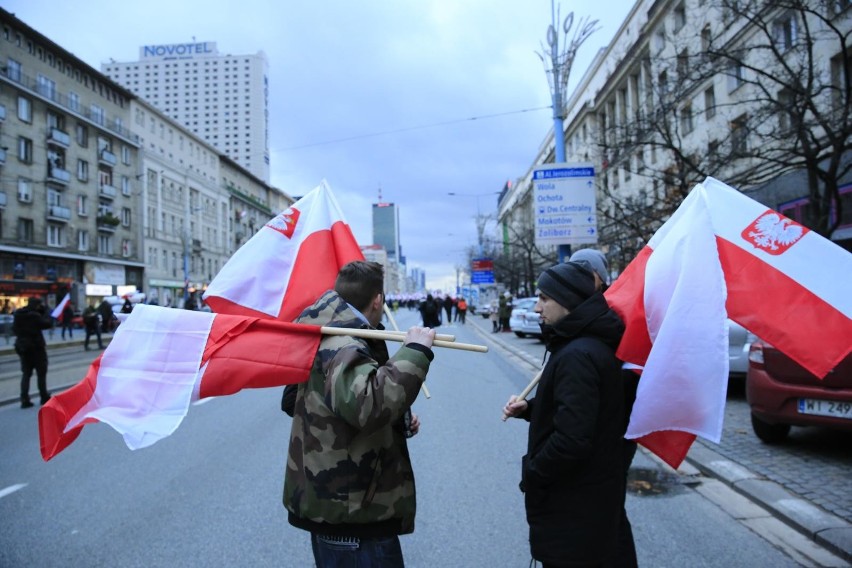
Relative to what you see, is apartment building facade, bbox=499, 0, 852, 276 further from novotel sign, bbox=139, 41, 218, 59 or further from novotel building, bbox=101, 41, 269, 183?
novotel sign, bbox=139, 41, 218, 59

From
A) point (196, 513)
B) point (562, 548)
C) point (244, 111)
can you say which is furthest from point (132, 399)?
point (244, 111)

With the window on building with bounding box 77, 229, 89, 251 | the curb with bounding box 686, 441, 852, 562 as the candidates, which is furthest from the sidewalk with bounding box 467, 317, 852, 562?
the window on building with bounding box 77, 229, 89, 251

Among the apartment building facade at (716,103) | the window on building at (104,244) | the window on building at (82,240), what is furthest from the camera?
the window on building at (104,244)

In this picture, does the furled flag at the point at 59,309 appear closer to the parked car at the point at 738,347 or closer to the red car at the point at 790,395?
the parked car at the point at 738,347

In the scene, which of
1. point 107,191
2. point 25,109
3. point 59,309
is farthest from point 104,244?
point 59,309

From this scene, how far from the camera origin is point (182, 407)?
2.34m

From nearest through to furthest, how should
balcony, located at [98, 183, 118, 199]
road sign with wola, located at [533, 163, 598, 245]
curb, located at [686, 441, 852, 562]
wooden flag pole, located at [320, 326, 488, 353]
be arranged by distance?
1. wooden flag pole, located at [320, 326, 488, 353]
2. curb, located at [686, 441, 852, 562]
3. road sign with wola, located at [533, 163, 598, 245]
4. balcony, located at [98, 183, 118, 199]

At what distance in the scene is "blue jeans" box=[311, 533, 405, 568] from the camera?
2.14m

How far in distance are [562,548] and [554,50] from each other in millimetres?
12652

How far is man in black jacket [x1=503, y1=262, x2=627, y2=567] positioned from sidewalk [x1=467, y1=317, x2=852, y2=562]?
238cm

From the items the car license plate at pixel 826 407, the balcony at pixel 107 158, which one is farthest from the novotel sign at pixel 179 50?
the car license plate at pixel 826 407

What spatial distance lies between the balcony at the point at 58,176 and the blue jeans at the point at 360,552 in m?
49.7

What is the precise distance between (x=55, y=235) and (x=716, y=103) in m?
45.9

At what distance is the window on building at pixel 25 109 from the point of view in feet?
137
